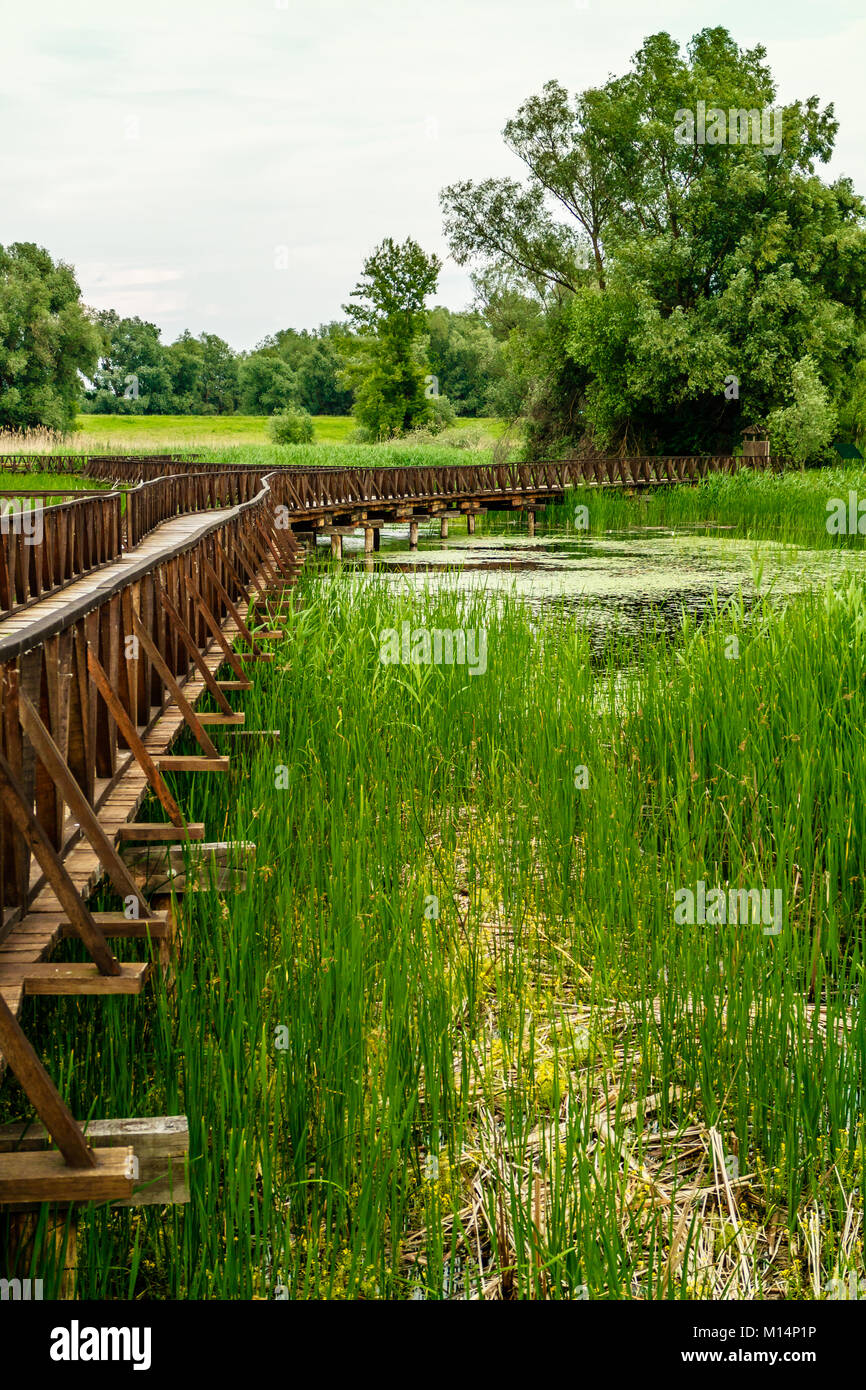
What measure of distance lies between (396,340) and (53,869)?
193ft

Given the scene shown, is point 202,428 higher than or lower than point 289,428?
higher

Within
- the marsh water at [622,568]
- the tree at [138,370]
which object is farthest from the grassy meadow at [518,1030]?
the tree at [138,370]

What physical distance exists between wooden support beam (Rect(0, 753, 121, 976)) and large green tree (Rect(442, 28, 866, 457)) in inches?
1267

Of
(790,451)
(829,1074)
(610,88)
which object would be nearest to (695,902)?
(829,1074)

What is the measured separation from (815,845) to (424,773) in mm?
1989

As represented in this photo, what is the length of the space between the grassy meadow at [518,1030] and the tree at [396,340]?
179ft

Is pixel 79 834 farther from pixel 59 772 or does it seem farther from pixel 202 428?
pixel 202 428

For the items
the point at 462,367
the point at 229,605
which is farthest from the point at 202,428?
the point at 229,605

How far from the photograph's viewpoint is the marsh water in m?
13.9

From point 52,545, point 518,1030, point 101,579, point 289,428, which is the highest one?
point 289,428

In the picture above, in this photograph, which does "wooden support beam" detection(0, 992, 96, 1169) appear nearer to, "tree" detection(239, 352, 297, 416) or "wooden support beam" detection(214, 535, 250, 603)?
"wooden support beam" detection(214, 535, 250, 603)

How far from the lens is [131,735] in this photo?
172 inches

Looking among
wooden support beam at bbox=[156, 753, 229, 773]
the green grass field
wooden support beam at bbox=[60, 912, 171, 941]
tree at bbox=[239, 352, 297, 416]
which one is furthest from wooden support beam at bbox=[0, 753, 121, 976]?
tree at bbox=[239, 352, 297, 416]

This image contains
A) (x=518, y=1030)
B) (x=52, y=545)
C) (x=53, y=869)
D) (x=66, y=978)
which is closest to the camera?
(x=53, y=869)
